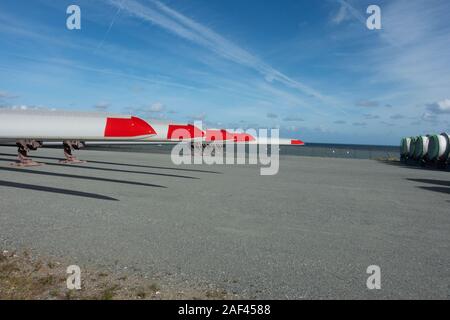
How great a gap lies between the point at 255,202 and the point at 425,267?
20.2ft

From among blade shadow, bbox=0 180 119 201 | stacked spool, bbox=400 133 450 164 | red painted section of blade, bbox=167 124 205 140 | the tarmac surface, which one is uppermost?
red painted section of blade, bbox=167 124 205 140

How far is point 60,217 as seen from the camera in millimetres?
8594

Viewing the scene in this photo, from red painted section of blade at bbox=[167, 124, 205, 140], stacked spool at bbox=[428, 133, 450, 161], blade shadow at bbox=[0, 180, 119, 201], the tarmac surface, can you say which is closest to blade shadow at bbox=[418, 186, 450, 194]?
the tarmac surface

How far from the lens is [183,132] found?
968 inches

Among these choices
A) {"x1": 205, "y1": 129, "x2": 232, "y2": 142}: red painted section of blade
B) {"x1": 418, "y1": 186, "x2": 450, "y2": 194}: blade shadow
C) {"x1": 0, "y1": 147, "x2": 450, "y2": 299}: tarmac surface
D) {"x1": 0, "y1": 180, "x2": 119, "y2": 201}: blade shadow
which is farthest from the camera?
{"x1": 205, "y1": 129, "x2": 232, "y2": 142}: red painted section of blade

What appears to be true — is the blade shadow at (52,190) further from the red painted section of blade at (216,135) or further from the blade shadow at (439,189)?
the red painted section of blade at (216,135)

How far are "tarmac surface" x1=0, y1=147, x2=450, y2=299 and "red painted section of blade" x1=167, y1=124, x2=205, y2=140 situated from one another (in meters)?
7.69

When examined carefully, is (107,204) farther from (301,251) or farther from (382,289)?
(382,289)

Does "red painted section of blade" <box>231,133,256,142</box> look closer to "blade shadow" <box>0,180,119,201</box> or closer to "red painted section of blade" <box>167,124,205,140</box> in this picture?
"red painted section of blade" <box>167,124,205,140</box>

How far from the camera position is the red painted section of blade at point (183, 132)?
21.1 m

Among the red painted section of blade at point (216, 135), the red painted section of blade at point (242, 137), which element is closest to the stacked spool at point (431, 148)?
the red painted section of blade at point (242, 137)

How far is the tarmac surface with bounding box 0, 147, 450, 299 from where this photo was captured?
5492mm
